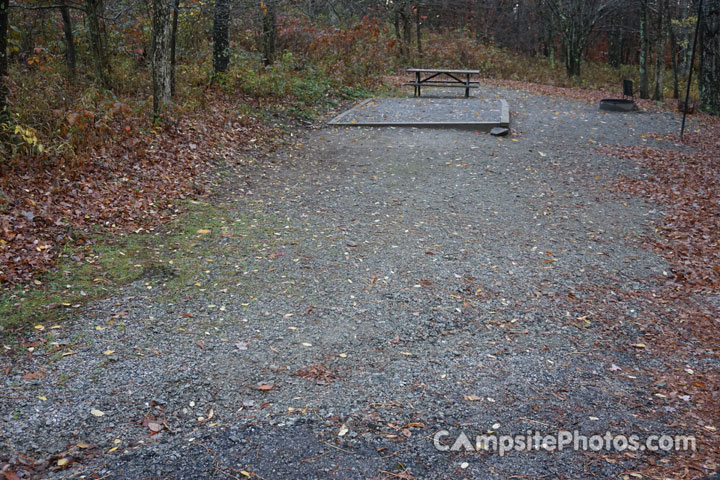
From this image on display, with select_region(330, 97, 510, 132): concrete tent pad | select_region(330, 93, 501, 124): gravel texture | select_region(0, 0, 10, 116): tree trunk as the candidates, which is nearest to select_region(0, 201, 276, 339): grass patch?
select_region(0, 0, 10, 116): tree trunk

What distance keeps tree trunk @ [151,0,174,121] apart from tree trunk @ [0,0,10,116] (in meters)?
2.43

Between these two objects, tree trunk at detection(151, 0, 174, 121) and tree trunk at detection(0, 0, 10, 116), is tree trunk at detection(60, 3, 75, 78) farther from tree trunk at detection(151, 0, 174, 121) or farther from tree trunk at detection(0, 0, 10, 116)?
tree trunk at detection(0, 0, 10, 116)

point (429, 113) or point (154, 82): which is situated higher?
point (154, 82)

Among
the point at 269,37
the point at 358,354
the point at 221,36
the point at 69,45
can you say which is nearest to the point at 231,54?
the point at 221,36

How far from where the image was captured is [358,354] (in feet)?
13.5

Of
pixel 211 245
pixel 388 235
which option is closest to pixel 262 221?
pixel 211 245

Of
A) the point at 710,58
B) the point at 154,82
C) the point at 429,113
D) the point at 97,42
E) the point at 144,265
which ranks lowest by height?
the point at 144,265

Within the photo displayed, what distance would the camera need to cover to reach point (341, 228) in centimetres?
670

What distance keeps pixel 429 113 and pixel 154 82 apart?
666cm

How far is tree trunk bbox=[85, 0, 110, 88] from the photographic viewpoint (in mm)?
9125

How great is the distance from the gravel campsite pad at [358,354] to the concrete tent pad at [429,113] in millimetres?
4638

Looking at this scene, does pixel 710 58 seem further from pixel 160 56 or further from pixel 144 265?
pixel 144 265

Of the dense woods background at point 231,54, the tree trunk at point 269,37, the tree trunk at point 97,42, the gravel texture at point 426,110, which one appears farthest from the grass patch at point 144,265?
the tree trunk at point 269,37

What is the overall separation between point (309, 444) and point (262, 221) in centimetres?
405
